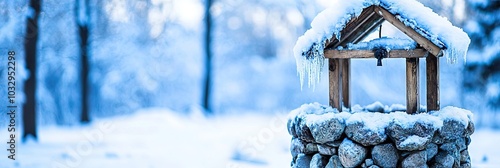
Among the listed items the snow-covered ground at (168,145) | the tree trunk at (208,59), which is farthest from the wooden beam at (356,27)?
the tree trunk at (208,59)

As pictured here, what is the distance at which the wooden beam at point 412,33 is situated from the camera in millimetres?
5298

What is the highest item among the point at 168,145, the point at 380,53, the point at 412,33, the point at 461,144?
the point at 412,33

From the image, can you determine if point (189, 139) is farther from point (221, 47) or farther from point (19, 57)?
point (221, 47)

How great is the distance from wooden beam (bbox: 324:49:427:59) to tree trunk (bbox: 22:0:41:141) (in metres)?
7.94

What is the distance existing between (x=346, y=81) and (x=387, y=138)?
135cm

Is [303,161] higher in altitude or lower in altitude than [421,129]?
lower

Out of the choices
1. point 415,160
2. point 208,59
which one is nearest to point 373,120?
point 415,160

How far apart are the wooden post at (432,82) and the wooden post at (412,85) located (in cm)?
24

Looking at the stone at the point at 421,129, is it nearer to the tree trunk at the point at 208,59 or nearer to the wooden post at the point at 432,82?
the wooden post at the point at 432,82

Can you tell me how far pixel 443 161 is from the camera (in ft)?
18.0

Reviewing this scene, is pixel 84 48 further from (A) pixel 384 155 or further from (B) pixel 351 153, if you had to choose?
(A) pixel 384 155

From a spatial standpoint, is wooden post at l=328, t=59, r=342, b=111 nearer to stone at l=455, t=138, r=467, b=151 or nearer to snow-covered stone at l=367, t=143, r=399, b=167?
snow-covered stone at l=367, t=143, r=399, b=167

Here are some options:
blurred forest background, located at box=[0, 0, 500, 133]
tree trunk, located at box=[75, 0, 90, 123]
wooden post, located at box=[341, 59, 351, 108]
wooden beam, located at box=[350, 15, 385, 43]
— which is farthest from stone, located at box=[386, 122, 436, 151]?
tree trunk, located at box=[75, 0, 90, 123]

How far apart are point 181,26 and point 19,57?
837 centimetres
